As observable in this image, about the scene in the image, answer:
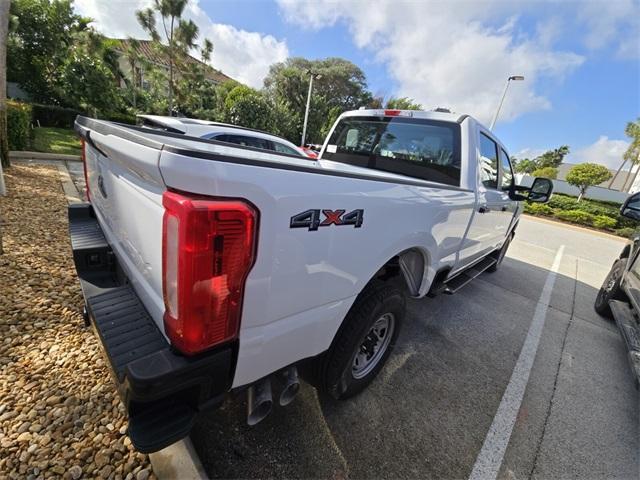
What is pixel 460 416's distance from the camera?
2344mm

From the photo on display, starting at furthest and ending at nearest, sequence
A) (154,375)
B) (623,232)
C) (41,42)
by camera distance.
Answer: (41,42) < (623,232) < (154,375)

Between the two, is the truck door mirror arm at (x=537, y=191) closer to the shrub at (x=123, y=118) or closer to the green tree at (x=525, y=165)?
the shrub at (x=123, y=118)

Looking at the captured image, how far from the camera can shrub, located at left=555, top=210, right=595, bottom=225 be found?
17219 millimetres

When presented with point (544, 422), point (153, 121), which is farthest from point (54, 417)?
point (153, 121)

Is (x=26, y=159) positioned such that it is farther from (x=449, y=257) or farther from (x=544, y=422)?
(x=544, y=422)

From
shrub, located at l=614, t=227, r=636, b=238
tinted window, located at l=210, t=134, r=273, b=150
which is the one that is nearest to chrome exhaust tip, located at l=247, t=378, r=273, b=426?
tinted window, located at l=210, t=134, r=273, b=150

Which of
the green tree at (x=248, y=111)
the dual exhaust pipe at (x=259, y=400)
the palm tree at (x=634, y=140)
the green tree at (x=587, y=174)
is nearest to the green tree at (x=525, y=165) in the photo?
the palm tree at (x=634, y=140)

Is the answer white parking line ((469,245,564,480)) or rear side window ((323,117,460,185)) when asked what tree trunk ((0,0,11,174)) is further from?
white parking line ((469,245,564,480))

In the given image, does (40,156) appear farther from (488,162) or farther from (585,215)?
(585,215)

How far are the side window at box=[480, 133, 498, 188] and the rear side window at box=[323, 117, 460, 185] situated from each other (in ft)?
1.37

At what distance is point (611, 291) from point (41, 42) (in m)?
31.9

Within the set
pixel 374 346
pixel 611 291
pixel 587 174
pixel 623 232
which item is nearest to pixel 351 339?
pixel 374 346

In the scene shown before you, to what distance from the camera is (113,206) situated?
1808 millimetres

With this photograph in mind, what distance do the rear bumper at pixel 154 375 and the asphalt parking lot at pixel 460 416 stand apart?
82cm
